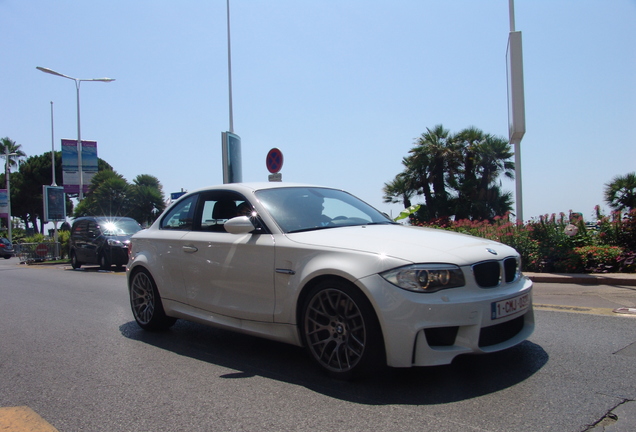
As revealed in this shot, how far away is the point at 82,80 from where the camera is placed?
32000 mm

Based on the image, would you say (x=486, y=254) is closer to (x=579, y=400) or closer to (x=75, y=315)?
(x=579, y=400)

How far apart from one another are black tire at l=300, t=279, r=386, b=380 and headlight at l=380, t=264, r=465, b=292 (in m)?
0.27

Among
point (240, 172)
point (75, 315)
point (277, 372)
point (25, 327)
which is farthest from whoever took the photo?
point (240, 172)

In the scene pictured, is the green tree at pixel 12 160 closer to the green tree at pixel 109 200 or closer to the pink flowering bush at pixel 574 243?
the green tree at pixel 109 200

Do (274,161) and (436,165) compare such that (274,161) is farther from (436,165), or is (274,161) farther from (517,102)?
(436,165)

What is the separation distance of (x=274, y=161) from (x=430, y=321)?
9.44 meters

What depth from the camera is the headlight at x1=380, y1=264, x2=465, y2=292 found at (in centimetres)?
345

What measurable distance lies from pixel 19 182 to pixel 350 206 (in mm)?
75192

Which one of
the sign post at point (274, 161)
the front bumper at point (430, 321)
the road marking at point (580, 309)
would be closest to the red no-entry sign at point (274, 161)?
the sign post at point (274, 161)

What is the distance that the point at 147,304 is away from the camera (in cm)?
580

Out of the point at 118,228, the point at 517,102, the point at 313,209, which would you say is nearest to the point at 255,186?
the point at 313,209

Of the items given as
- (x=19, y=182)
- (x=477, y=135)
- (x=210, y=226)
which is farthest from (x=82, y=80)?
(x=19, y=182)

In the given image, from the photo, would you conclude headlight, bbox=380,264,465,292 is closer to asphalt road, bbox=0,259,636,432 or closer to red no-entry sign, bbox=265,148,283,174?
asphalt road, bbox=0,259,636,432

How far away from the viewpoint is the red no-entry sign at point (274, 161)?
12383 millimetres
